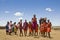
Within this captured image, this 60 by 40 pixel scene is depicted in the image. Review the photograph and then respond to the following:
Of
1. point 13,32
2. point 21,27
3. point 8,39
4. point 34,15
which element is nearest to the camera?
point 8,39

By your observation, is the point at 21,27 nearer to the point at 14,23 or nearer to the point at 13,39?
the point at 14,23

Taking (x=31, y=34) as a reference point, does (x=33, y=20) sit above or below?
above

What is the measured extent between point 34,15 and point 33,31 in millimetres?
1797

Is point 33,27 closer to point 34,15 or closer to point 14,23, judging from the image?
→ point 34,15

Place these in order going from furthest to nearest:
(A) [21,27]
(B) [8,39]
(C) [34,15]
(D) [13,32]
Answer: (D) [13,32], (A) [21,27], (C) [34,15], (B) [8,39]

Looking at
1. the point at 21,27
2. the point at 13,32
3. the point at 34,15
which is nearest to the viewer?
the point at 34,15

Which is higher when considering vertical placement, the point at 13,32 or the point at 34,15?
the point at 34,15

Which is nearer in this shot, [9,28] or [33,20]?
[33,20]

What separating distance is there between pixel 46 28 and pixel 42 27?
18.0 inches

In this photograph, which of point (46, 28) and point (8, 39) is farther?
point (46, 28)

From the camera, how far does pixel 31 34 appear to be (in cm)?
2227

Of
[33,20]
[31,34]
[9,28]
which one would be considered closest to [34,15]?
[33,20]

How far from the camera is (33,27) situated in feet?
72.0

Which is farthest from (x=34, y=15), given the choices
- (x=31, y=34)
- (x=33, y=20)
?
(x=31, y=34)
